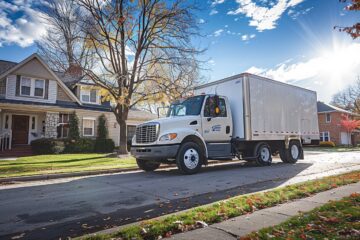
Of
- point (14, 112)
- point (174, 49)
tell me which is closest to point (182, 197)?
point (174, 49)

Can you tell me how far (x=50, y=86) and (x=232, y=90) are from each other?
17.3 m

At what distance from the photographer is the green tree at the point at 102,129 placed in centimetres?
2294

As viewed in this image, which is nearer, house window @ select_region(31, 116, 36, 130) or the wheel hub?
the wheel hub

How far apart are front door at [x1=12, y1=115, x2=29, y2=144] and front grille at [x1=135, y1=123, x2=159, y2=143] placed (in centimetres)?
1488

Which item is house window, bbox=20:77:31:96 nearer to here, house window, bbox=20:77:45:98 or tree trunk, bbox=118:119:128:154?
house window, bbox=20:77:45:98

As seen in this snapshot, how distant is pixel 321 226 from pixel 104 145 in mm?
21301

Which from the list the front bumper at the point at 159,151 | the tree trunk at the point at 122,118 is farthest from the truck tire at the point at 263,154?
the tree trunk at the point at 122,118

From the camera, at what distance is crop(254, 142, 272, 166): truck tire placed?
11.1 metres

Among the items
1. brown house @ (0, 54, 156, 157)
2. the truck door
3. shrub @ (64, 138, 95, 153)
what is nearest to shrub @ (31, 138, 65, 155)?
brown house @ (0, 54, 156, 157)

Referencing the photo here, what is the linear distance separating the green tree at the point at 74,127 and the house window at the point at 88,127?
1.99m

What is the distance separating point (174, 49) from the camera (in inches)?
698

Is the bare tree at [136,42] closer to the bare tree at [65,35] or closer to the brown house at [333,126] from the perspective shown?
the bare tree at [65,35]

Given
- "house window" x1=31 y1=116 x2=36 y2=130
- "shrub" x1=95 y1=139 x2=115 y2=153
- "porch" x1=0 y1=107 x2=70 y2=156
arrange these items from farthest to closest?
"shrub" x1=95 y1=139 x2=115 y2=153 < "house window" x1=31 y1=116 x2=36 y2=130 < "porch" x1=0 y1=107 x2=70 y2=156

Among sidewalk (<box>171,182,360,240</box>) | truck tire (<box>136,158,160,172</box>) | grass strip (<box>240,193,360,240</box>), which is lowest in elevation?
sidewalk (<box>171,182,360,240</box>)
